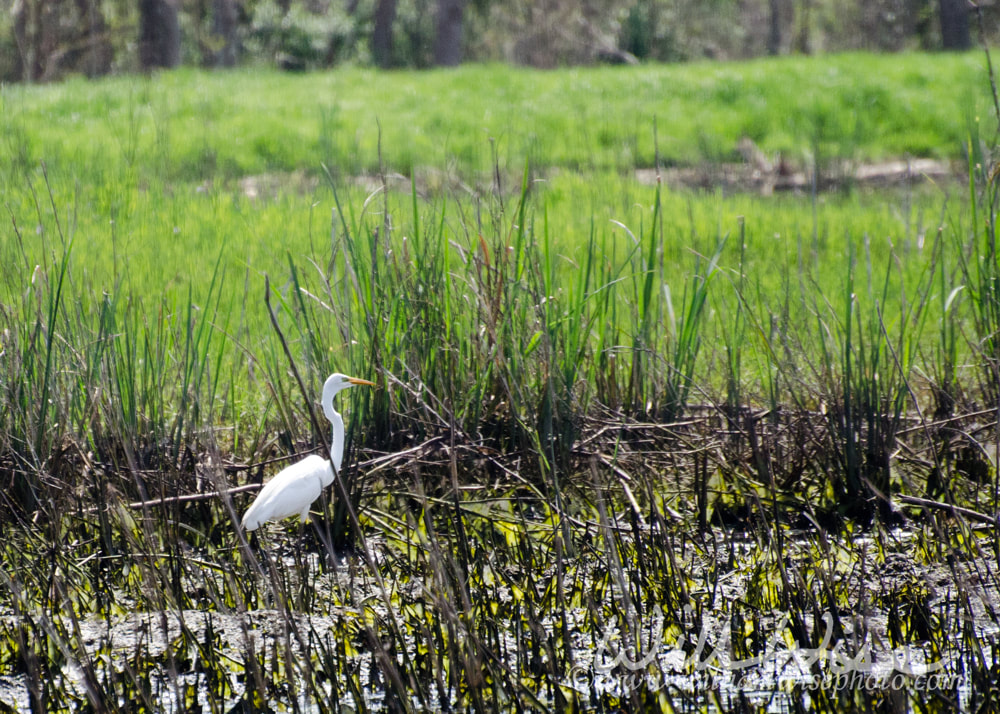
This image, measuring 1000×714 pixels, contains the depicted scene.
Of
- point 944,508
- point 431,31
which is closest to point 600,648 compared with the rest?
point 944,508

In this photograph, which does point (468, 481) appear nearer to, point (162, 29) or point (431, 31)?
point (162, 29)

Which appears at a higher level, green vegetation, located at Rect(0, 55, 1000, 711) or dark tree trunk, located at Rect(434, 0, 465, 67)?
dark tree trunk, located at Rect(434, 0, 465, 67)

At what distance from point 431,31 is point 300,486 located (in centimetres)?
1958

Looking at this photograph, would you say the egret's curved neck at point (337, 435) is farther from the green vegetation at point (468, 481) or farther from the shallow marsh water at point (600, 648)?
the shallow marsh water at point (600, 648)

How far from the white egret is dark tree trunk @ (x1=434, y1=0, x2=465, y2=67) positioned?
1293cm

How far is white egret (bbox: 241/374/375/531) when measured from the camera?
7.64 feet

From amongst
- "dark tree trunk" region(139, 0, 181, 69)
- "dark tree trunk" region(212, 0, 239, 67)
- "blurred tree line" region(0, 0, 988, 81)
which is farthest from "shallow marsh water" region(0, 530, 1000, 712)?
"dark tree trunk" region(212, 0, 239, 67)

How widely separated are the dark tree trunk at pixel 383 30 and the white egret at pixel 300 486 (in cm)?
1606

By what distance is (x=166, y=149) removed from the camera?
277 cm

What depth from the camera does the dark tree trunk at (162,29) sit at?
42.0ft

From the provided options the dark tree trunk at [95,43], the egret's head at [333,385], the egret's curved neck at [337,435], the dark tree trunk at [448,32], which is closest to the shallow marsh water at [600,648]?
the egret's curved neck at [337,435]

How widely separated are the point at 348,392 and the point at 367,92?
7646mm

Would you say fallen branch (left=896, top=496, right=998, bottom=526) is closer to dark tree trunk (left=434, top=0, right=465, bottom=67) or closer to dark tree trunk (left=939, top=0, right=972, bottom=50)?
dark tree trunk (left=434, top=0, right=465, bottom=67)

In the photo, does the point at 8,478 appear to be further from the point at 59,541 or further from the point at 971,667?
the point at 971,667
